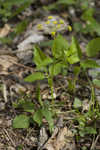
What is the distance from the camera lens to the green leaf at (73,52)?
7.86ft

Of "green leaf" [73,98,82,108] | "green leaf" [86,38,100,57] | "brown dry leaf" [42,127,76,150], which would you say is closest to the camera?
"brown dry leaf" [42,127,76,150]

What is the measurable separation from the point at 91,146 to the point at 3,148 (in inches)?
33.2

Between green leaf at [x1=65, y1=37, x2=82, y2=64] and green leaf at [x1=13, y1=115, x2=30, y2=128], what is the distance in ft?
2.81

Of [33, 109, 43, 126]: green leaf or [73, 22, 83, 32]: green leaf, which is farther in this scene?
[73, 22, 83, 32]: green leaf

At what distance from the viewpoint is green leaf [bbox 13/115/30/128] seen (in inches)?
79.8

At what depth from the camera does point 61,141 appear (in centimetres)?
196

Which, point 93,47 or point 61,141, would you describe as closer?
point 61,141

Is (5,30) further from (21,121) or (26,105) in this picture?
(21,121)

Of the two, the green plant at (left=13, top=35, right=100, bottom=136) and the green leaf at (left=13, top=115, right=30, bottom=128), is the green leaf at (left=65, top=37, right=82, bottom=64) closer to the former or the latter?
the green plant at (left=13, top=35, right=100, bottom=136)

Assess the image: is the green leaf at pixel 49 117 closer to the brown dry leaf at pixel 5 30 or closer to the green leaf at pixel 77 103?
the green leaf at pixel 77 103

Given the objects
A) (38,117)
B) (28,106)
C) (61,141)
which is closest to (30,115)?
(28,106)

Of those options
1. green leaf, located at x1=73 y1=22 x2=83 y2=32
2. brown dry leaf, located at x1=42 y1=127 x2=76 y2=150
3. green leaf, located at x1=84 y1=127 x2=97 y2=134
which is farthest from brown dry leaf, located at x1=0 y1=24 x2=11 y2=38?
green leaf, located at x1=84 y1=127 x2=97 y2=134

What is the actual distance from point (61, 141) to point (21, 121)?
45cm

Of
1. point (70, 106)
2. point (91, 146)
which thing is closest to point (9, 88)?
point (70, 106)
